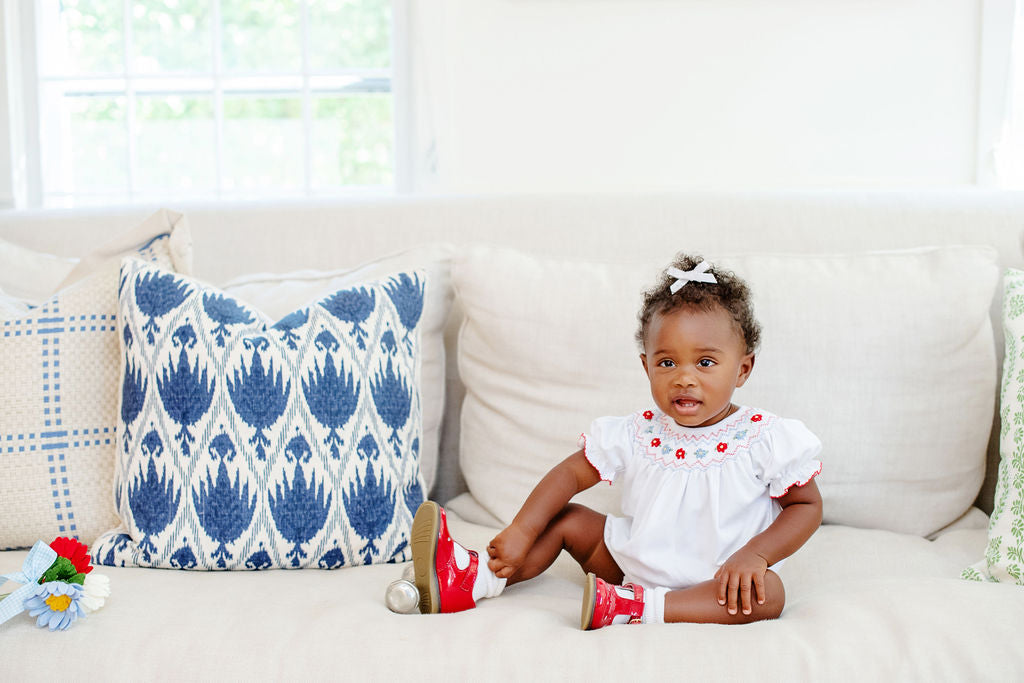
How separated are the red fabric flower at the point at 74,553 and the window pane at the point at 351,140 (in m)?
1.80

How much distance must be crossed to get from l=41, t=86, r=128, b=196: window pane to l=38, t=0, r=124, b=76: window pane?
9cm

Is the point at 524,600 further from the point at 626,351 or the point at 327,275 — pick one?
the point at 327,275

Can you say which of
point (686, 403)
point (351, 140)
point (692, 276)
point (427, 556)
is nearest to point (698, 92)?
point (351, 140)

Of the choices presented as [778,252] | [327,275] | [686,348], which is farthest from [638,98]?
[686,348]

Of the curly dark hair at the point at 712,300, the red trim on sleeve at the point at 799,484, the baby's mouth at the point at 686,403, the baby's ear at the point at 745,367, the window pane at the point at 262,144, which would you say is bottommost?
the red trim on sleeve at the point at 799,484

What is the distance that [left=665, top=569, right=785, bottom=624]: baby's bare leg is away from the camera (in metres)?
1.08

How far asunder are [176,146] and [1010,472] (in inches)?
95.3

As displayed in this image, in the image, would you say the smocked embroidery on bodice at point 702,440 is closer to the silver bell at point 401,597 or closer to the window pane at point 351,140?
the silver bell at point 401,597

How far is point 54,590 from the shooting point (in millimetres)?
1011

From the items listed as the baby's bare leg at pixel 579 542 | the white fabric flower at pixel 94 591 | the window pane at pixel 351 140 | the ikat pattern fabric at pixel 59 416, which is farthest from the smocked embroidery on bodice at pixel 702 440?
the window pane at pixel 351 140

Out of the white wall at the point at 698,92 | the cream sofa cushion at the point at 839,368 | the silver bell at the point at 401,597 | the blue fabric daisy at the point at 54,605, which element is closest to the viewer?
the blue fabric daisy at the point at 54,605

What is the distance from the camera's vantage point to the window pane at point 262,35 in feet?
8.78

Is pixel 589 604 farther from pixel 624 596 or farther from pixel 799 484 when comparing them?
pixel 799 484

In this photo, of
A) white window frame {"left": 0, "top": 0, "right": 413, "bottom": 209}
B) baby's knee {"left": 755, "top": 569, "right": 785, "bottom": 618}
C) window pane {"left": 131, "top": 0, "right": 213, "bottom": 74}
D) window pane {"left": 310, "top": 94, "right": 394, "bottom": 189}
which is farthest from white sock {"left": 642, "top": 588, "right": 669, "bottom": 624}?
window pane {"left": 131, "top": 0, "right": 213, "bottom": 74}
